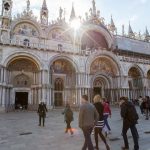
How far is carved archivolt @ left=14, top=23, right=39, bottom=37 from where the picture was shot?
101 feet

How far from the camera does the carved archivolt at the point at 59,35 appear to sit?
33750mm

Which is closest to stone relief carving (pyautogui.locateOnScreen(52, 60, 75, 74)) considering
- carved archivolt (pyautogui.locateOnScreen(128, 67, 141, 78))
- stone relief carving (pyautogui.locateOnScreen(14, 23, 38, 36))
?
stone relief carving (pyautogui.locateOnScreen(14, 23, 38, 36))

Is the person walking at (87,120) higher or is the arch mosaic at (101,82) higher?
the arch mosaic at (101,82)

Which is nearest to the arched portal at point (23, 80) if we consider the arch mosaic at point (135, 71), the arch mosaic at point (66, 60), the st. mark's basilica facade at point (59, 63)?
the st. mark's basilica facade at point (59, 63)

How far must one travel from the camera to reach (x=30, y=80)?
92.8 feet

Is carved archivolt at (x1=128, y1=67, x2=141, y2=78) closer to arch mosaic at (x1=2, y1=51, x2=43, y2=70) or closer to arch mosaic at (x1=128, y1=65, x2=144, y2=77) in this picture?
arch mosaic at (x1=128, y1=65, x2=144, y2=77)

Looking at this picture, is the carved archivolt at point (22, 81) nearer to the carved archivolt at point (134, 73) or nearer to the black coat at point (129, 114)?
the carved archivolt at point (134, 73)

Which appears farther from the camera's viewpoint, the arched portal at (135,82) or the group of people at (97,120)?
the arched portal at (135,82)

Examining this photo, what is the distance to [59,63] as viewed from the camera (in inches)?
1201

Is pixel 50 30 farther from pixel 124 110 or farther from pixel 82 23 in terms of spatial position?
pixel 124 110

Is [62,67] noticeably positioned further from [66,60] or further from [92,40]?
[92,40]

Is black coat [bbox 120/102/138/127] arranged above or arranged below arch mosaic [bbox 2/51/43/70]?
below

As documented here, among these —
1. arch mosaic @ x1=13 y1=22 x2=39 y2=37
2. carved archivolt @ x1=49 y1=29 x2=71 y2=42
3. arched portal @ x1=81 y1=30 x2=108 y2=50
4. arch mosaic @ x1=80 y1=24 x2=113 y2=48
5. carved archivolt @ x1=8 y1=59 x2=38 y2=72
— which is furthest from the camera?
arched portal @ x1=81 y1=30 x2=108 y2=50

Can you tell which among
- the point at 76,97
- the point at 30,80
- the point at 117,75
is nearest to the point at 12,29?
the point at 30,80
